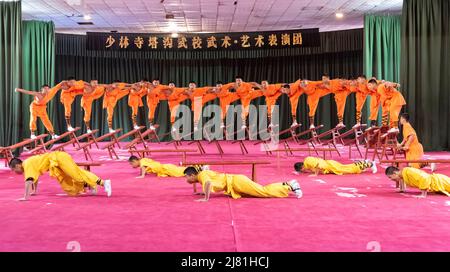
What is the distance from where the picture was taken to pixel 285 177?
7297 mm

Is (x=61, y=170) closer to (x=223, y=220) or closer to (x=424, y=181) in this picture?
(x=223, y=220)

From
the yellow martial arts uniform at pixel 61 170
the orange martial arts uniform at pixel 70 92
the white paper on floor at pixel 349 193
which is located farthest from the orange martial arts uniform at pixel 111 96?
the white paper on floor at pixel 349 193

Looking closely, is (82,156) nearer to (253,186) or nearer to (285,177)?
(285,177)

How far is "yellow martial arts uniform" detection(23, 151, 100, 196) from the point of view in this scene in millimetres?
5426

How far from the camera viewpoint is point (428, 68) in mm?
11172

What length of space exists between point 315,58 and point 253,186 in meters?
10.8

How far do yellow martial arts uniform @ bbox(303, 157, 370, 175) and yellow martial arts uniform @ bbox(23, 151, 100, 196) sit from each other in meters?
3.07

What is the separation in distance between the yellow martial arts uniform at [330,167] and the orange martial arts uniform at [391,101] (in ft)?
4.83

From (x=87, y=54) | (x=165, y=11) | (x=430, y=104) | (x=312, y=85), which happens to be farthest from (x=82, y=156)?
(x=430, y=104)

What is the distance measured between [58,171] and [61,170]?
0.10 ft

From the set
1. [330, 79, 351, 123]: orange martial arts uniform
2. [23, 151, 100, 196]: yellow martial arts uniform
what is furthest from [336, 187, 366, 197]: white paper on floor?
[330, 79, 351, 123]: orange martial arts uniform

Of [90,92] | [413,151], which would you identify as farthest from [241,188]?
[90,92]

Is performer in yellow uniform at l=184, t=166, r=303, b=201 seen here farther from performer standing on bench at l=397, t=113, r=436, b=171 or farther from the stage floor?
performer standing on bench at l=397, t=113, r=436, b=171

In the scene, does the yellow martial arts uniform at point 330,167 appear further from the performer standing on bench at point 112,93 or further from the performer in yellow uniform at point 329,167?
the performer standing on bench at point 112,93
